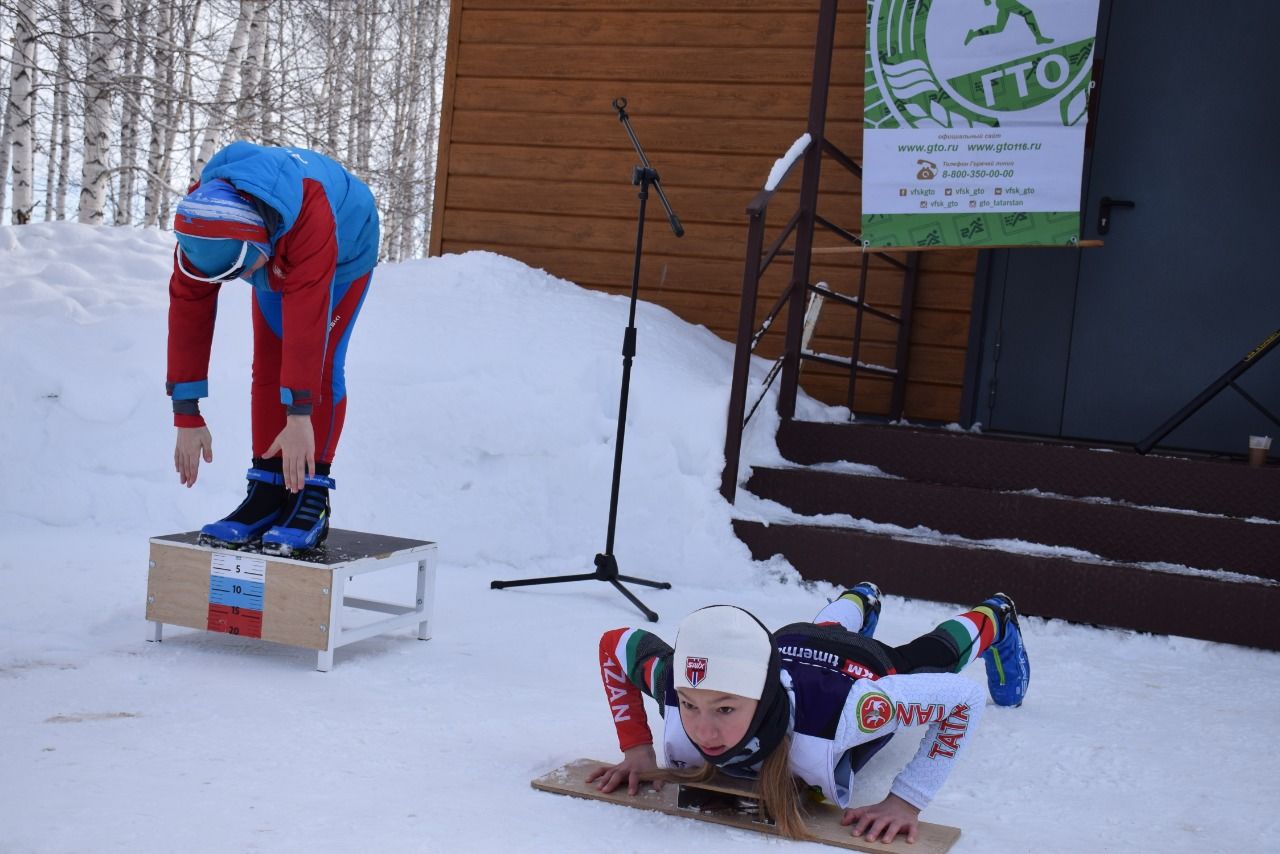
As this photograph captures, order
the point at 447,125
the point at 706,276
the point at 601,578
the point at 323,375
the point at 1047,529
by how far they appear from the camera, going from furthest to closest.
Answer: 1. the point at 447,125
2. the point at 706,276
3. the point at 1047,529
4. the point at 601,578
5. the point at 323,375

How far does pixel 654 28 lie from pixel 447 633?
3.97 m

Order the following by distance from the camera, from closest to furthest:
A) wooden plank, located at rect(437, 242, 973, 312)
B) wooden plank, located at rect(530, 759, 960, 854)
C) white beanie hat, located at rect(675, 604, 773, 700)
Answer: white beanie hat, located at rect(675, 604, 773, 700) < wooden plank, located at rect(530, 759, 960, 854) < wooden plank, located at rect(437, 242, 973, 312)

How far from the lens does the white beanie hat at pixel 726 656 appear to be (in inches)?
69.6

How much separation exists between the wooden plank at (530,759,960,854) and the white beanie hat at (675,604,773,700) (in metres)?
0.29

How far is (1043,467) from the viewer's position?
4.40m

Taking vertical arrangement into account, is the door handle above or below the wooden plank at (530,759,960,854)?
above

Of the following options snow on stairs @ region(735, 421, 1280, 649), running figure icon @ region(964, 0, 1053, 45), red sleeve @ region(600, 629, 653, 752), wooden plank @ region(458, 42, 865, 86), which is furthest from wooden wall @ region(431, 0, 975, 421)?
red sleeve @ region(600, 629, 653, 752)

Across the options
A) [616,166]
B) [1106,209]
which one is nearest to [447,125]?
[616,166]

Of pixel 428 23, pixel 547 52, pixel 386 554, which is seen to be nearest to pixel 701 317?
pixel 547 52

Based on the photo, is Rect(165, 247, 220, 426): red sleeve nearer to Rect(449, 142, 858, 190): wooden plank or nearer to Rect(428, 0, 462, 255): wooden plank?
Rect(449, 142, 858, 190): wooden plank

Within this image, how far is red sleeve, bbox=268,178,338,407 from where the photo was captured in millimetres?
2598

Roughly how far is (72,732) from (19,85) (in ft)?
26.1

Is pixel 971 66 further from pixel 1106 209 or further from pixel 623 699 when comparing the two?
Answer: pixel 623 699

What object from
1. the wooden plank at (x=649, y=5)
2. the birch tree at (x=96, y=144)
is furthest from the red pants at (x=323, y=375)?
the birch tree at (x=96, y=144)
